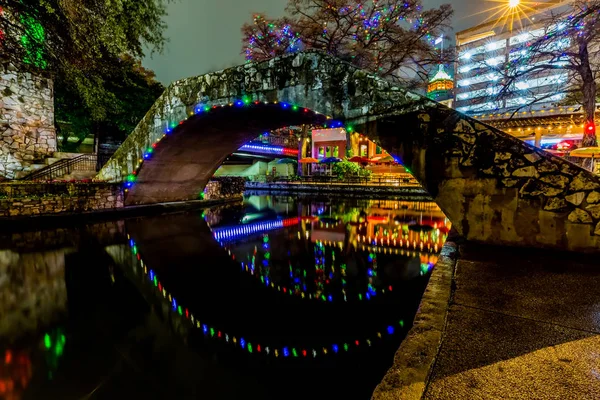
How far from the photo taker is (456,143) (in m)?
5.59

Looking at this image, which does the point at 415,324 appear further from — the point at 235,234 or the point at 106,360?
the point at 235,234

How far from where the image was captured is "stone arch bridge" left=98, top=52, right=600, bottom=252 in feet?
15.8

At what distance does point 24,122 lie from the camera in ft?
53.6

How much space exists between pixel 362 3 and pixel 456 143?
25.9 m

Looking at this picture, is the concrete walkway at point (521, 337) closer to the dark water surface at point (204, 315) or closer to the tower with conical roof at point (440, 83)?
the dark water surface at point (204, 315)

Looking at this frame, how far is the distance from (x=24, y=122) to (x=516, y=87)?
39770 millimetres

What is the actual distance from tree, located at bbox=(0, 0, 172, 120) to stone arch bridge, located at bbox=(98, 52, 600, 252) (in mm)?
2110

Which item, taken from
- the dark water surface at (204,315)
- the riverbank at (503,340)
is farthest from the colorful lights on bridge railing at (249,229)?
the riverbank at (503,340)

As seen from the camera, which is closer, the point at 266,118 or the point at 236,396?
the point at 236,396

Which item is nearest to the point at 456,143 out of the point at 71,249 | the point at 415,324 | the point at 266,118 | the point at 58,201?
the point at 415,324

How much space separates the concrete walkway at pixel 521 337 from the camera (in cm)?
176

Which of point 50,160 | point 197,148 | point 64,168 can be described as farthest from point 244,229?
point 50,160

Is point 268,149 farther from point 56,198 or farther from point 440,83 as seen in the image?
point 440,83

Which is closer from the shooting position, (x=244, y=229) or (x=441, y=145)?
(x=441, y=145)
